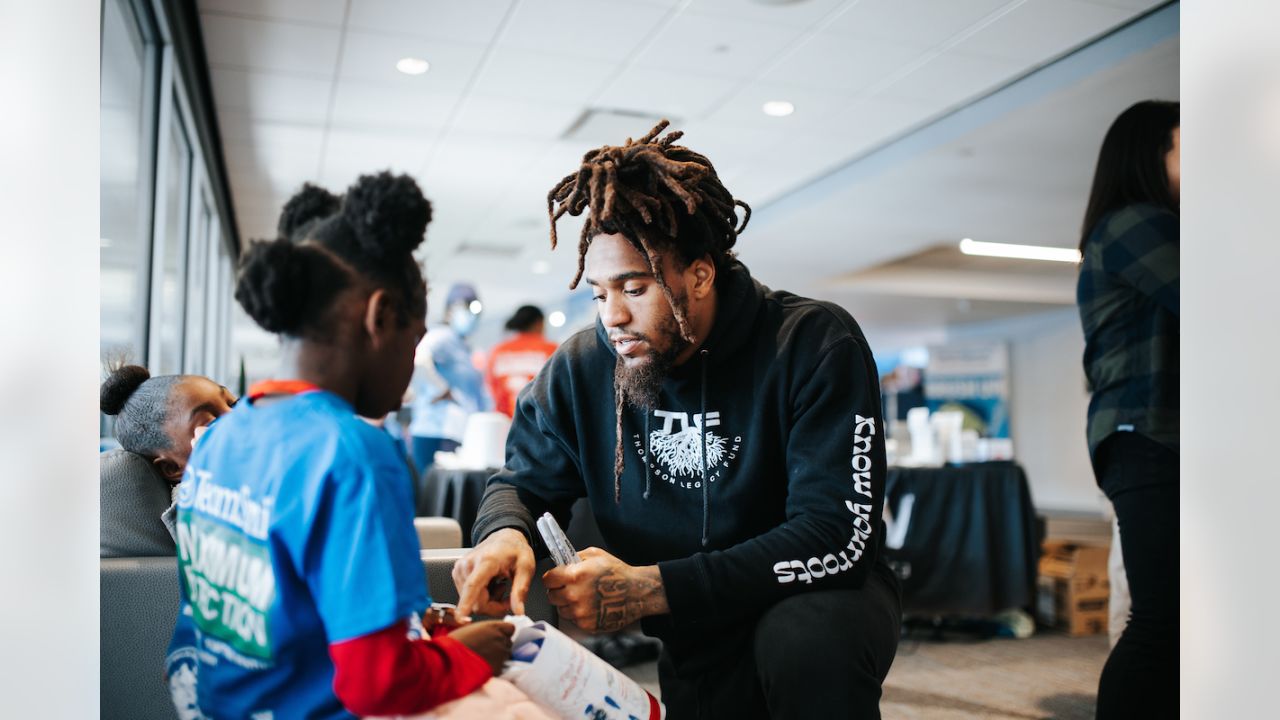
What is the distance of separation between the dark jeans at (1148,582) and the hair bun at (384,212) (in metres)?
1.54

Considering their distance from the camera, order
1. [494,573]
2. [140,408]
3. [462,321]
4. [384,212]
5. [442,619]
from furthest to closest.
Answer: [462,321] → [140,408] → [494,573] → [442,619] → [384,212]

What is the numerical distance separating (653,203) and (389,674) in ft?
2.71

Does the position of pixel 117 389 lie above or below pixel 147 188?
below

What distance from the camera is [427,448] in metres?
4.76

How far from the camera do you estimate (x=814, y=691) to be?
119 cm

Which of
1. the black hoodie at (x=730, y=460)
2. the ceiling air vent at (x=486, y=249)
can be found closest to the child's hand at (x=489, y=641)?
the black hoodie at (x=730, y=460)

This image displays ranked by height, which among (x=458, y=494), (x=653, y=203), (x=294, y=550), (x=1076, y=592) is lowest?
(x=1076, y=592)

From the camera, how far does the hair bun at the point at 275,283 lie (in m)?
0.92

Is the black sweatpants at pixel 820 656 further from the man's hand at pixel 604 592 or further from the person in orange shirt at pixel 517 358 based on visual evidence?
the person in orange shirt at pixel 517 358

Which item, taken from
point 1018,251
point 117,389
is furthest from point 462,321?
point 1018,251

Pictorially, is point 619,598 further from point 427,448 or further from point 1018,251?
point 1018,251

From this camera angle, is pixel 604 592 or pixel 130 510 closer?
pixel 604 592
